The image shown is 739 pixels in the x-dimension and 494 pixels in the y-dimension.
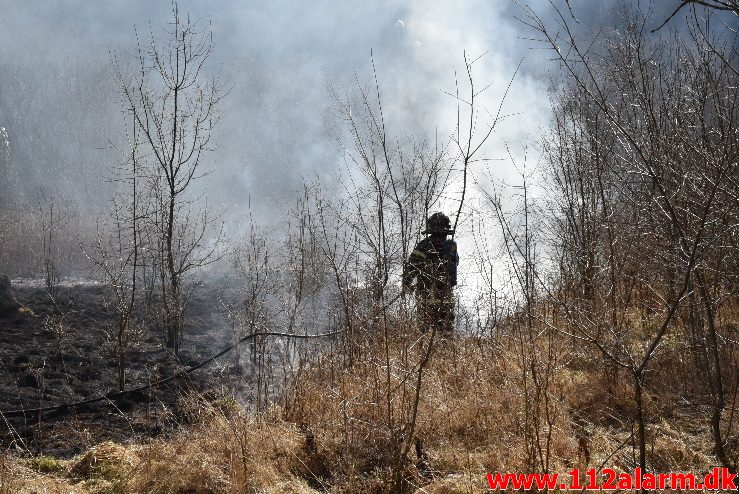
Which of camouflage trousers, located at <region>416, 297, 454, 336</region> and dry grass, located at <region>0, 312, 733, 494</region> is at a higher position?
camouflage trousers, located at <region>416, 297, 454, 336</region>

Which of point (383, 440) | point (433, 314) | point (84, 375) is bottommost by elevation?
point (383, 440)

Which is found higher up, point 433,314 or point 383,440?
point 433,314

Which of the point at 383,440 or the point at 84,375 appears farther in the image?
the point at 84,375

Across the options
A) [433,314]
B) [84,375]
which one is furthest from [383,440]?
[84,375]

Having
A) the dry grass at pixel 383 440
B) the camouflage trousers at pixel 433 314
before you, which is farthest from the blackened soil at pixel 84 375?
the camouflage trousers at pixel 433 314

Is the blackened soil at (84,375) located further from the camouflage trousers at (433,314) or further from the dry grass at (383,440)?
the camouflage trousers at (433,314)

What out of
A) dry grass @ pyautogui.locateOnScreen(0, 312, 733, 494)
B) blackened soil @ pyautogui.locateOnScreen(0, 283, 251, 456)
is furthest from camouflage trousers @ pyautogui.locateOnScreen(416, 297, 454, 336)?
blackened soil @ pyautogui.locateOnScreen(0, 283, 251, 456)

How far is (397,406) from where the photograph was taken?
483 centimetres

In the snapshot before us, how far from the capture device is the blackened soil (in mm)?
5863

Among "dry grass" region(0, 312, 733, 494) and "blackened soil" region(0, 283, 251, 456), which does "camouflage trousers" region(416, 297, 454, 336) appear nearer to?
"dry grass" region(0, 312, 733, 494)

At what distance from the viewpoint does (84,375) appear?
7949 mm

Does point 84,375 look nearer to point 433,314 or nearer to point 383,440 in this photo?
point 433,314

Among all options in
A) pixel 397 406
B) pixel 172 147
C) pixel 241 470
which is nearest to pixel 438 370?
pixel 397 406

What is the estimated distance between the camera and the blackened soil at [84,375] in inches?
231
